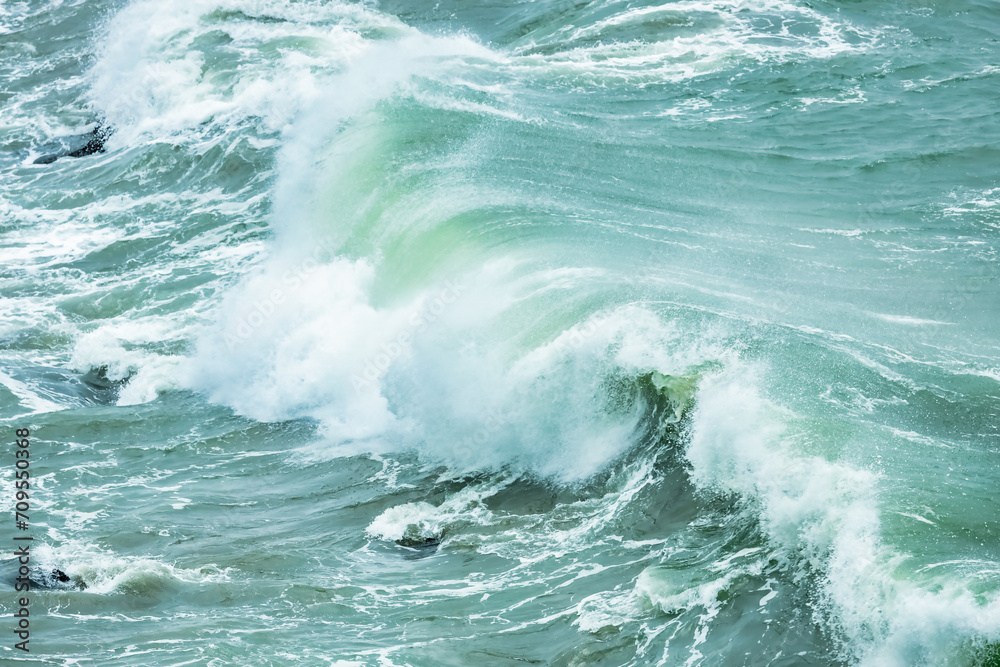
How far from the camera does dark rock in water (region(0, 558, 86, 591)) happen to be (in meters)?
9.12

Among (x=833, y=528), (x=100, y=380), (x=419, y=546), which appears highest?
(x=100, y=380)

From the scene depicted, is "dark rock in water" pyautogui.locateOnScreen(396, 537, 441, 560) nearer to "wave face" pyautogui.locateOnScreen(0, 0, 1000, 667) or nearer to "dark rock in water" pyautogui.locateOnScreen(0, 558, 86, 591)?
"wave face" pyautogui.locateOnScreen(0, 0, 1000, 667)

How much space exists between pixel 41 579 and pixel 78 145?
45.6ft

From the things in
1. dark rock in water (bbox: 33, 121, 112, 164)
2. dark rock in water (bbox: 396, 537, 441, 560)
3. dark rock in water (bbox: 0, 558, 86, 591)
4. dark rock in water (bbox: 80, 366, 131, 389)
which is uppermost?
dark rock in water (bbox: 33, 121, 112, 164)

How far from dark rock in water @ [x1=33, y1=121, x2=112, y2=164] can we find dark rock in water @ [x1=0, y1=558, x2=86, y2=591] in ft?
42.6

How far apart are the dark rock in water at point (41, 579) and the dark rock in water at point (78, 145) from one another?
42.6ft

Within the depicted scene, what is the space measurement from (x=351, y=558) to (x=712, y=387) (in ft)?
12.6

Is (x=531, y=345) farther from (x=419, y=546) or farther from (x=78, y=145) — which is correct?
(x=78, y=145)

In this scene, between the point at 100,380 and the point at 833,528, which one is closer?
the point at 833,528

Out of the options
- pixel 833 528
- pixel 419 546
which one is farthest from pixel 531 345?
pixel 833 528

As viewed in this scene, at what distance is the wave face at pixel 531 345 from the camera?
28.1ft

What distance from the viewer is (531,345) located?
481 inches

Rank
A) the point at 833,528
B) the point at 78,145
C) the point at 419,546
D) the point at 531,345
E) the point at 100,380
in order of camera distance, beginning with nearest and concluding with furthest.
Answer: the point at 833,528 → the point at 419,546 → the point at 531,345 → the point at 100,380 → the point at 78,145

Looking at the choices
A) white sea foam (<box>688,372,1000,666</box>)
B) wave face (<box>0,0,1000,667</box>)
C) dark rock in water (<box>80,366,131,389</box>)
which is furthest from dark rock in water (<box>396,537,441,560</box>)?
dark rock in water (<box>80,366,131,389</box>)
